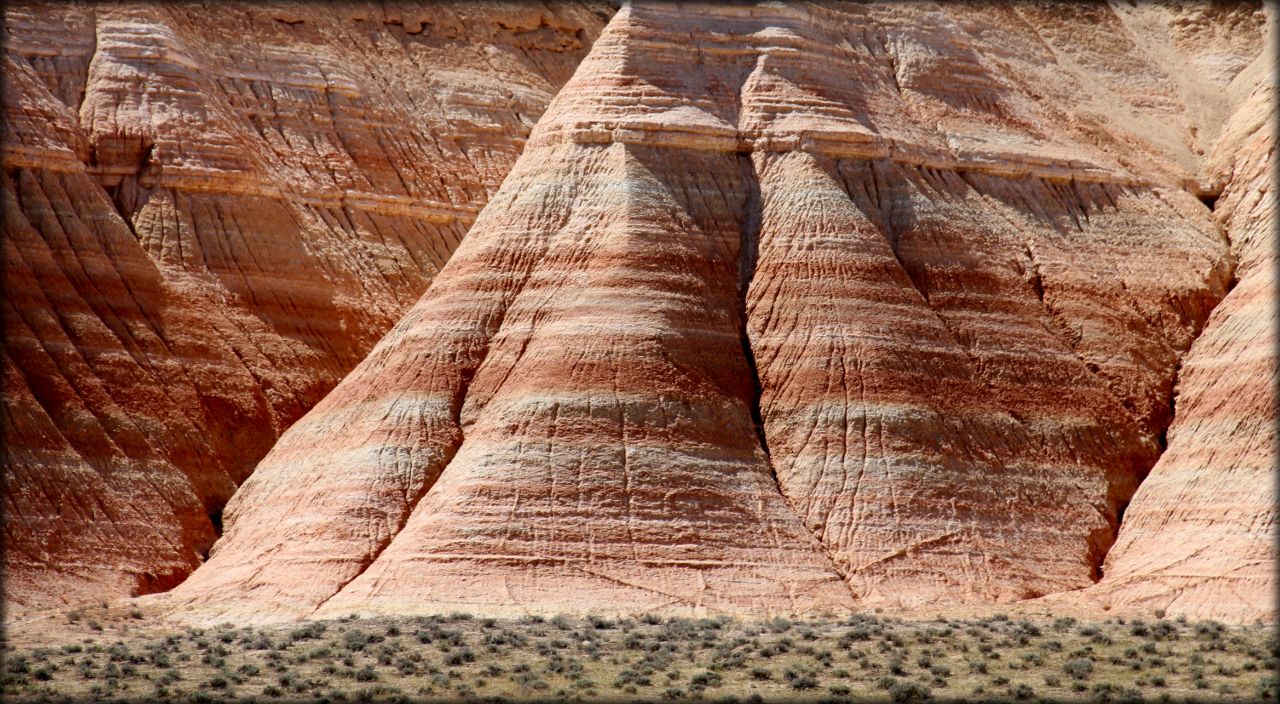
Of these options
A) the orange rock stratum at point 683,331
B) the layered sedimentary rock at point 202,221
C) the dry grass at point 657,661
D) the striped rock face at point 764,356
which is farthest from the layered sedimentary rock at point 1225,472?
the layered sedimentary rock at point 202,221

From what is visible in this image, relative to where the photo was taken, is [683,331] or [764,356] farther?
[764,356]

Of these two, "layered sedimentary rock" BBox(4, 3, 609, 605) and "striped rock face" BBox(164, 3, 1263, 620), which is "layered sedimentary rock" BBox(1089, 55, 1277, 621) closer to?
"striped rock face" BBox(164, 3, 1263, 620)

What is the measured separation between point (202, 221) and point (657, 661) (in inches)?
1044

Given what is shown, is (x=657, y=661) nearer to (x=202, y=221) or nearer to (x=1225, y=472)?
(x=1225, y=472)

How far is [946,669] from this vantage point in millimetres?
37469

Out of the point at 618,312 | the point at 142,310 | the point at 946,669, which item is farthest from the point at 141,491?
the point at 946,669

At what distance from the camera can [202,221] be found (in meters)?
59.5

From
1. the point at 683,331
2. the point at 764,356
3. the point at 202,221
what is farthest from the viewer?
the point at 202,221

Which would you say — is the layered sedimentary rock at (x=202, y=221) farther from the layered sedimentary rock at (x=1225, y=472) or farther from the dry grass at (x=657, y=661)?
the layered sedimentary rock at (x=1225, y=472)

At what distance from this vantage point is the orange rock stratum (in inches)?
1822

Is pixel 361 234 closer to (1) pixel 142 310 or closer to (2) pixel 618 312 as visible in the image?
(1) pixel 142 310

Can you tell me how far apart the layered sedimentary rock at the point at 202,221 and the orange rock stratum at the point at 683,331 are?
12cm

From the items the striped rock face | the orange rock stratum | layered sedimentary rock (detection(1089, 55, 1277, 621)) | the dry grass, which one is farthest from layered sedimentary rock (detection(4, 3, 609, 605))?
layered sedimentary rock (detection(1089, 55, 1277, 621))

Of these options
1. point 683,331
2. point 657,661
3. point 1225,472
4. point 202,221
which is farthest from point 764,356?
point 202,221
